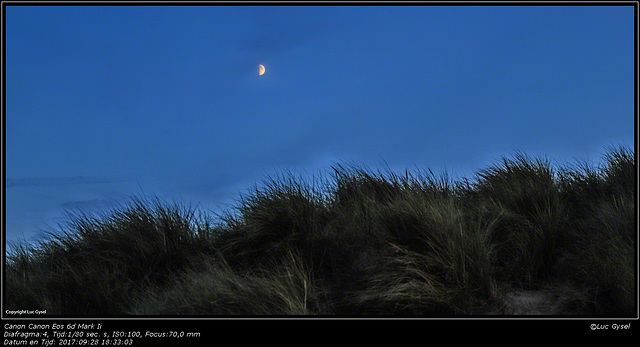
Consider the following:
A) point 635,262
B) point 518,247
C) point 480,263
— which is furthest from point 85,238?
point 635,262

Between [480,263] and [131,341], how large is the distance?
3.19 meters

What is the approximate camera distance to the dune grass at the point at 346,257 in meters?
3.63

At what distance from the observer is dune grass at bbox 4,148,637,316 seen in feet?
11.9

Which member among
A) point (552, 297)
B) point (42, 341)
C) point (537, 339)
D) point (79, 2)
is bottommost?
point (537, 339)

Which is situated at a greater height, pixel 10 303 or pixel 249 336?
pixel 10 303

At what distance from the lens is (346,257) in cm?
434

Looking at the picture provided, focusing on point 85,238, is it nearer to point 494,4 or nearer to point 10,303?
point 10,303

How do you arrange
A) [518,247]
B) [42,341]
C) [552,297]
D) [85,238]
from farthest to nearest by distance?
[85,238], [518,247], [552,297], [42,341]

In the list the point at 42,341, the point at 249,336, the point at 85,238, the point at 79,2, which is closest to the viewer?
the point at 249,336

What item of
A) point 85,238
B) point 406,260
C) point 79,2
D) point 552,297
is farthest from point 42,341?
point 552,297

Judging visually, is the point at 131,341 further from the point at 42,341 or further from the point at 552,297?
the point at 552,297

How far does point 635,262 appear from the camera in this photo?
156 inches

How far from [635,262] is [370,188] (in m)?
3.28

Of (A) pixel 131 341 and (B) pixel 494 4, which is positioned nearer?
(A) pixel 131 341
